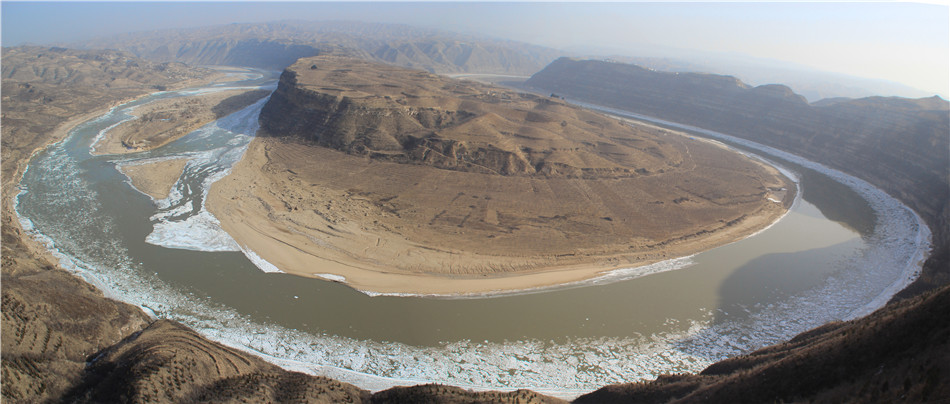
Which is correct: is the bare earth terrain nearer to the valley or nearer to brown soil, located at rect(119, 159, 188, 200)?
the valley

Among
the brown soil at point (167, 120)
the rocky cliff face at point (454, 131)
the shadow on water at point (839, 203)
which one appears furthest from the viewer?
the brown soil at point (167, 120)

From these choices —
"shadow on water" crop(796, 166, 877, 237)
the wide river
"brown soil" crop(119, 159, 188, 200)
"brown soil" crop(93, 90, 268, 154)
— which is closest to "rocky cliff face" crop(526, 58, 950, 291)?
"shadow on water" crop(796, 166, 877, 237)

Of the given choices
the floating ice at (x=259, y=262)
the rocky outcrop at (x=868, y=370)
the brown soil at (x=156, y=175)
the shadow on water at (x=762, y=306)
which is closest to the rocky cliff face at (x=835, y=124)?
the shadow on water at (x=762, y=306)

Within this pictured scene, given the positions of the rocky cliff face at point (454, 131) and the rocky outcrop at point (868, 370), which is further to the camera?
the rocky cliff face at point (454, 131)

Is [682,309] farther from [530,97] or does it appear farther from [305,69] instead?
[305,69]

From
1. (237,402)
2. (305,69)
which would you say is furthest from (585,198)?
(305,69)

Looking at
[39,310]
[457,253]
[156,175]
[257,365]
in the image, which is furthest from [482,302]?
[156,175]

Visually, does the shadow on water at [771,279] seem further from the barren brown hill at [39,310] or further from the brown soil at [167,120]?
the brown soil at [167,120]

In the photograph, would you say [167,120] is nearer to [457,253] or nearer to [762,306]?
[457,253]
